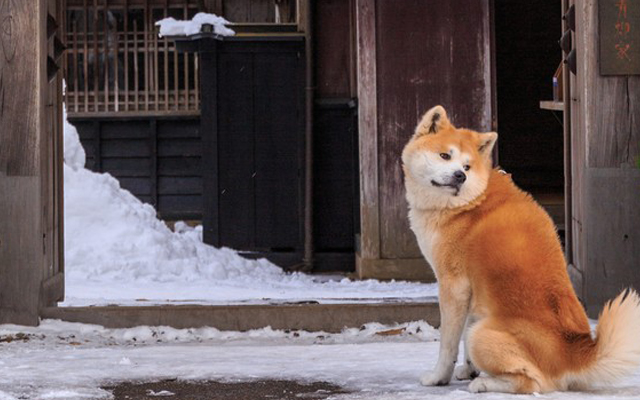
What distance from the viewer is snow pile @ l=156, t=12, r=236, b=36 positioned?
14219mm

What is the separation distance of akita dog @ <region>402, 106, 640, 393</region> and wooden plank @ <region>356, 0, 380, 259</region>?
717 centimetres

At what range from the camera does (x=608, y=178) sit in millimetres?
7543

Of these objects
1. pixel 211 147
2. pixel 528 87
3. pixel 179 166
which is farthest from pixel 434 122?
pixel 179 166

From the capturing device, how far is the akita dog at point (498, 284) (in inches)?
190

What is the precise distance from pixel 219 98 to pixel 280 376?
9014mm

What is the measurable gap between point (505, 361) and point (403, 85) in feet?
25.8

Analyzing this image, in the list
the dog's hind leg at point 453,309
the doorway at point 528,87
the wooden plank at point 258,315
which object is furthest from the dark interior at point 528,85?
the dog's hind leg at point 453,309

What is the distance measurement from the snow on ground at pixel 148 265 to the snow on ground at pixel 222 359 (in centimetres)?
284

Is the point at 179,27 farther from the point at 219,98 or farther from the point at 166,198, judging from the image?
the point at 166,198

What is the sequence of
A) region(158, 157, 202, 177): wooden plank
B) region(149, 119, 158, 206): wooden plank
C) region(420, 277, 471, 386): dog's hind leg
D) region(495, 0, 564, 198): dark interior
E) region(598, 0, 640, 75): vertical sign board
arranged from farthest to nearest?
1. region(158, 157, 202, 177): wooden plank
2. region(149, 119, 158, 206): wooden plank
3. region(495, 0, 564, 198): dark interior
4. region(598, 0, 640, 75): vertical sign board
5. region(420, 277, 471, 386): dog's hind leg

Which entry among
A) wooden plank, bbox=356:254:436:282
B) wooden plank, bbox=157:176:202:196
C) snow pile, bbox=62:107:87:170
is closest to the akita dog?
wooden plank, bbox=356:254:436:282

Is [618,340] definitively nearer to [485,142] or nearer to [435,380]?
[435,380]

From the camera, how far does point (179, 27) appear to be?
575 inches

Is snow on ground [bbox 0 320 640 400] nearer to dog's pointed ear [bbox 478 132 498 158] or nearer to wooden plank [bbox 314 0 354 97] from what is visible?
dog's pointed ear [bbox 478 132 498 158]
